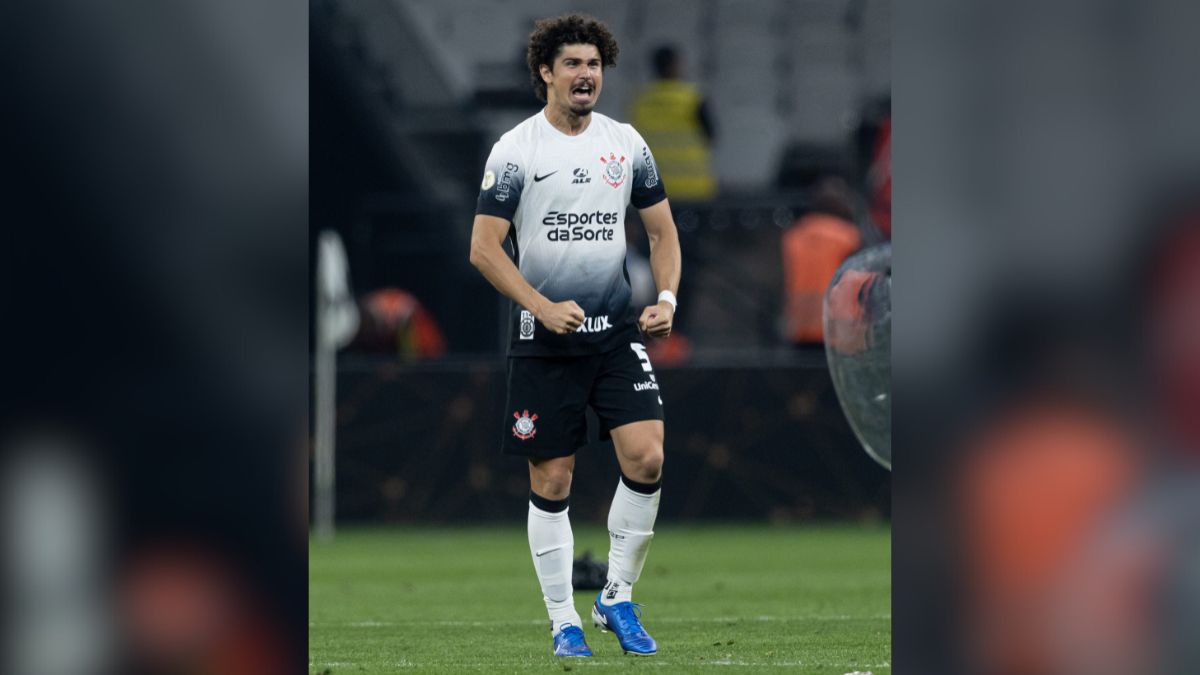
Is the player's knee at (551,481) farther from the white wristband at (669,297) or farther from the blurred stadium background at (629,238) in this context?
the blurred stadium background at (629,238)

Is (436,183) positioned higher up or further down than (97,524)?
higher up

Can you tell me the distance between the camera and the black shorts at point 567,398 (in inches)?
247

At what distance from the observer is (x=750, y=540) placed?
40.0 feet

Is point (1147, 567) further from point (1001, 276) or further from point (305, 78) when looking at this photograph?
point (305, 78)

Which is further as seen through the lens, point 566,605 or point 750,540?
point 750,540

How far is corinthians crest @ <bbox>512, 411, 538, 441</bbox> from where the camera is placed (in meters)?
6.25

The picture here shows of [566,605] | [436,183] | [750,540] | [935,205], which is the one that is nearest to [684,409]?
[750,540]

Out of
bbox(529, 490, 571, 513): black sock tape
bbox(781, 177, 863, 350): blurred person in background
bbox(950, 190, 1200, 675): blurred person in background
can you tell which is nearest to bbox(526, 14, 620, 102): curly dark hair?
bbox(529, 490, 571, 513): black sock tape

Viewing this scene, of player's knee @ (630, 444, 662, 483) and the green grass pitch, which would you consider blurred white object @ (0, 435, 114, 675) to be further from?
player's knee @ (630, 444, 662, 483)

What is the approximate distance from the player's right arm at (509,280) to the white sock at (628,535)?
2.22 feet

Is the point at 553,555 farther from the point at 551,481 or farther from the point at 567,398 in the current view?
the point at 567,398

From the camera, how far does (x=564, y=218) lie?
20.4ft

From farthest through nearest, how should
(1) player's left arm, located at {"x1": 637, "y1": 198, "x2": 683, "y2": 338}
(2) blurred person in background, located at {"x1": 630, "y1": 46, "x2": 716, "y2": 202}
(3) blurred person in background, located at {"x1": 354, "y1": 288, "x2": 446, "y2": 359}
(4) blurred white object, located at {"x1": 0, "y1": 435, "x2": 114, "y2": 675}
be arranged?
(2) blurred person in background, located at {"x1": 630, "y1": 46, "x2": 716, "y2": 202} < (3) blurred person in background, located at {"x1": 354, "y1": 288, "x2": 446, "y2": 359} < (1) player's left arm, located at {"x1": 637, "y1": 198, "x2": 683, "y2": 338} < (4) blurred white object, located at {"x1": 0, "y1": 435, "x2": 114, "y2": 675}

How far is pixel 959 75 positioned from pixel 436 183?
45.4ft
